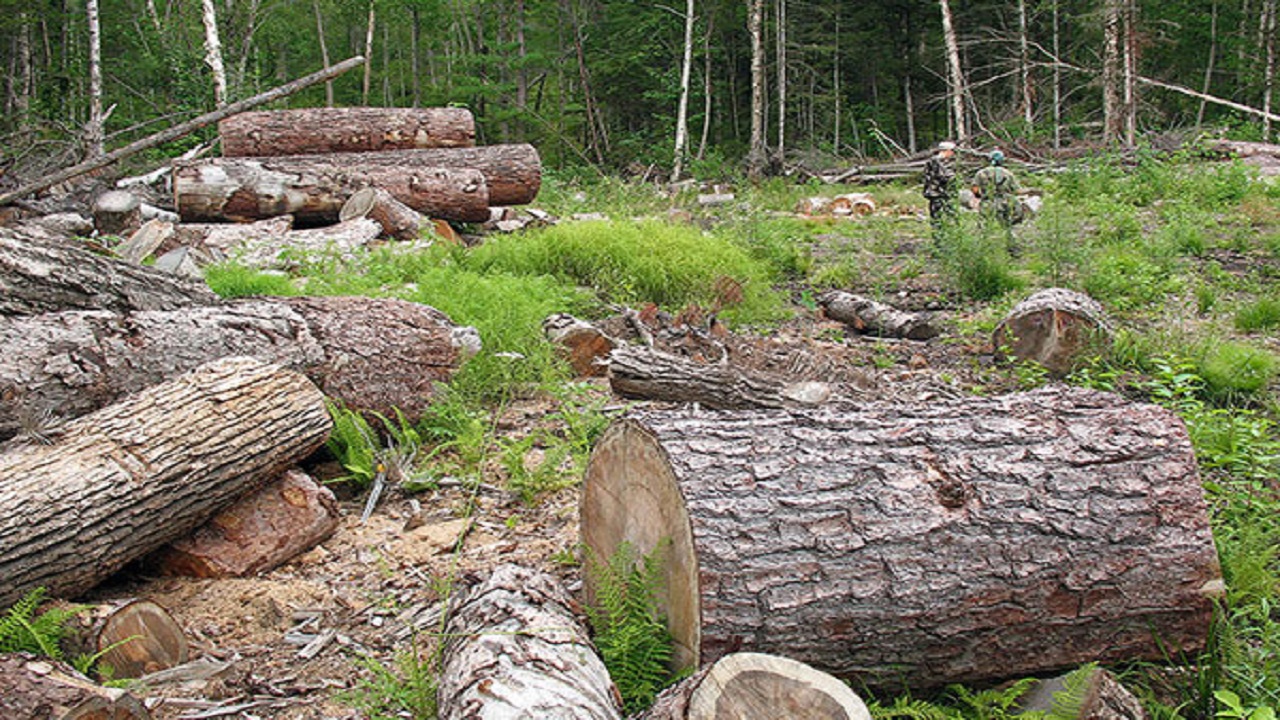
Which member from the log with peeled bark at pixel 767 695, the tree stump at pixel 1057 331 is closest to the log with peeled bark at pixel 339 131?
the tree stump at pixel 1057 331

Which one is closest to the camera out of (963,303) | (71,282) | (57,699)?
(57,699)

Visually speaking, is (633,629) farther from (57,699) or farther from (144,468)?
(144,468)

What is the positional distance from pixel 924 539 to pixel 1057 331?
12.5ft

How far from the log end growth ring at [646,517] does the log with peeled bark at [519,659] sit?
232mm

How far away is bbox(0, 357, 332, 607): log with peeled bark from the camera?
2.83m

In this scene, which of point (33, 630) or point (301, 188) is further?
point (301, 188)

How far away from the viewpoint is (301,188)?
9211 millimetres

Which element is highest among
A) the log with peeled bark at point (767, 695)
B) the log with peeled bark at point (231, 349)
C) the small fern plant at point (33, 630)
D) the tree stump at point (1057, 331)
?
the log with peeled bark at point (231, 349)

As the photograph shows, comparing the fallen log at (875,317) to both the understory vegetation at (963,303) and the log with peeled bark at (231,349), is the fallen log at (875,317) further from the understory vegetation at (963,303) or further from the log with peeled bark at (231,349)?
the log with peeled bark at (231,349)

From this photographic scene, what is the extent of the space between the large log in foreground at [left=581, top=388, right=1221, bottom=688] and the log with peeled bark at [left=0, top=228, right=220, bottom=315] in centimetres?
283

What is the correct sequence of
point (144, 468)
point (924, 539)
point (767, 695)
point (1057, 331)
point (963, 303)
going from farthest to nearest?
point (963, 303), point (1057, 331), point (144, 468), point (924, 539), point (767, 695)

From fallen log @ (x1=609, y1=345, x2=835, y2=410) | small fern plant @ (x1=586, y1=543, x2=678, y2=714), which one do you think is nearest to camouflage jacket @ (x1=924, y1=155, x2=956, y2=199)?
fallen log @ (x1=609, y1=345, x2=835, y2=410)

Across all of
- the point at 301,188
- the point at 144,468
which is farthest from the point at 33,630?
the point at 301,188

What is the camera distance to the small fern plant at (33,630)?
2.55m
